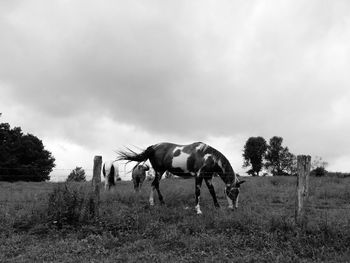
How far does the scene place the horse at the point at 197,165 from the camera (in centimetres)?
1202

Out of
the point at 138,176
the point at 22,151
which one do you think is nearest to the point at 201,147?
the point at 138,176

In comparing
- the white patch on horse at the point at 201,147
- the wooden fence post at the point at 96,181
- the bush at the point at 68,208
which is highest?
the white patch on horse at the point at 201,147

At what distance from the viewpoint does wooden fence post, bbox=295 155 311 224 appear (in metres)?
9.09

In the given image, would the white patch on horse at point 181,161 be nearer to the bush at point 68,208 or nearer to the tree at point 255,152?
the bush at point 68,208

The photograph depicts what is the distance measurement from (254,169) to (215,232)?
282 ft

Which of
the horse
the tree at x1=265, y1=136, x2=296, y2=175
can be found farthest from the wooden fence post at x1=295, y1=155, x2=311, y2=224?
the tree at x1=265, y1=136, x2=296, y2=175

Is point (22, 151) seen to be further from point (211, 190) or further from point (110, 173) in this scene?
point (211, 190)

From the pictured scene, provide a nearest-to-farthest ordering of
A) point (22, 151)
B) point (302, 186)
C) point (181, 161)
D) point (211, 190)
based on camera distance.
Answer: point (302, 186) → point (211, 190) → point (181, 161) → point (22, 151)

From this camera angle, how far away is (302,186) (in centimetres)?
927

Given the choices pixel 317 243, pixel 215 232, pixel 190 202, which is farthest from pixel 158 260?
pixel 190 202

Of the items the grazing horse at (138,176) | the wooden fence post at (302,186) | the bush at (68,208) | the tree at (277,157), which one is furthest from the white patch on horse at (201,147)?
the tree at (277,157)

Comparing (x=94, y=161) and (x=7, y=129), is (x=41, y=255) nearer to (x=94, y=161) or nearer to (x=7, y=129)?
(x=94, y=161)

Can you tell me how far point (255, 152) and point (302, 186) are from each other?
85663 millimetres

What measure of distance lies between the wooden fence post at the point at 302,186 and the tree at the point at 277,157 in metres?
82.6
